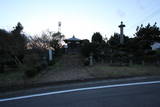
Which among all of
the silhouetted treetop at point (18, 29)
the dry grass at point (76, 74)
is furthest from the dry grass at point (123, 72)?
the silhouetted treetop at point (18, 29)

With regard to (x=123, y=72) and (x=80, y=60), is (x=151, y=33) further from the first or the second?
(x=123, y=72)

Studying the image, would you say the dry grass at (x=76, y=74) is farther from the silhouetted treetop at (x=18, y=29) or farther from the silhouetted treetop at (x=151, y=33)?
the silhouetted treetop at (x=151, y=33)

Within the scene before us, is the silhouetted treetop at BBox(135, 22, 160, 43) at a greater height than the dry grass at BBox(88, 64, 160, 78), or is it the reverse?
the silhouetted treetop at BBox(135, 22, 160, 43)

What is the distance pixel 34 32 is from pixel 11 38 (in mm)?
8763

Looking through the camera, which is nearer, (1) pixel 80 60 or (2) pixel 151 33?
(1) pixel 80 60

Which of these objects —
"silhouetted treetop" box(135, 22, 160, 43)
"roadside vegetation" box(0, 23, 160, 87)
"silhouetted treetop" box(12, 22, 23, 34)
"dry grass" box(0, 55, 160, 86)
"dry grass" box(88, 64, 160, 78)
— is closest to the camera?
"dry grass" box(0, 55, 160, 86)

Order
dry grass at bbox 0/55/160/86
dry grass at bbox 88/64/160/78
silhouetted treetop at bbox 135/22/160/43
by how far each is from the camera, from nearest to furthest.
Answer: dry grass at bbox 0/55/160/86 < dry grass at bbox 88/64/160/78 < silhouetted treetop at bbox 135/22/160/43

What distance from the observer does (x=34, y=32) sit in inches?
794

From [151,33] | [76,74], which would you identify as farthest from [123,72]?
[151,33]

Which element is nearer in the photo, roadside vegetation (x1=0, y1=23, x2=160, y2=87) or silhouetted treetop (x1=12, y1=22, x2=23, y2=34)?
roadside vegetation (x1=0, y1=23, x2=160, y2=87)

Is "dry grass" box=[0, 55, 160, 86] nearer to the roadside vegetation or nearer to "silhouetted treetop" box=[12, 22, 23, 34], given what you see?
the roadside vegetation

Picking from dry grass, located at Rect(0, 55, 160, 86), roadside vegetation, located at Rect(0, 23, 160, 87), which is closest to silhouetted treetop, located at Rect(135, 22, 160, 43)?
roadside vegetation, located at Rect(0, 23, 160, 87)

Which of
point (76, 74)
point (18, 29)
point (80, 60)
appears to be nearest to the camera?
point (76, 74)

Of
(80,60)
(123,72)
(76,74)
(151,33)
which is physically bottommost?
(76,74)
